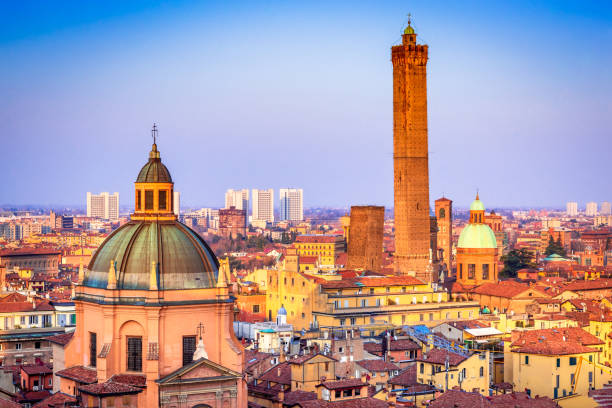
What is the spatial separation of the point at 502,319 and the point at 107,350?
88.9ft

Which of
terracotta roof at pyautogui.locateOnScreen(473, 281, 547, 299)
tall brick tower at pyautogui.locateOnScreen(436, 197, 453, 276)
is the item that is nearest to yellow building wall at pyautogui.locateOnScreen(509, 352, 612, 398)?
terracotta roof at pyautogui.locateOnScreen(473, 281, 547, 299)

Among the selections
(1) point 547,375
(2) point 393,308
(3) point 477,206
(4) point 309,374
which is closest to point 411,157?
(3) point 477,206

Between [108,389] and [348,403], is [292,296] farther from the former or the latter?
[108,389]

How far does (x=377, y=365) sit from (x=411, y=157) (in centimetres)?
3737

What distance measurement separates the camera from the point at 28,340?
146 feet

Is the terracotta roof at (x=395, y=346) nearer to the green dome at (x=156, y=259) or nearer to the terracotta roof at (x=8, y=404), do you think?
the green dome at (x=156, y=259)

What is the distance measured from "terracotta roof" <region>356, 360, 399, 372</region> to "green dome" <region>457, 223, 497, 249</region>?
105 ft

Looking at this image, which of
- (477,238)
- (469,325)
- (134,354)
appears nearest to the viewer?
(134,354)

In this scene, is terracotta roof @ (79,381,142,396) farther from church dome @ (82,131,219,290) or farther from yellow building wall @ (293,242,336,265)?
yellow building wall @ (293,242,336,265)

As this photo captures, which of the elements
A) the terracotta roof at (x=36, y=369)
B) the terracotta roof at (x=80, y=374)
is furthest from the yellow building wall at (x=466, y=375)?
the terracotta roof at (x=80, y=374)

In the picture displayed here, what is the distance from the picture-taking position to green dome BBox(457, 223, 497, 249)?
71812 mm

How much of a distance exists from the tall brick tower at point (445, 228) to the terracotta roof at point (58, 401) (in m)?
80.3

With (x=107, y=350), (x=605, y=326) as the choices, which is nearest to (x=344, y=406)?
(x=107, y=350)

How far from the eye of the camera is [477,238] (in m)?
71.9
